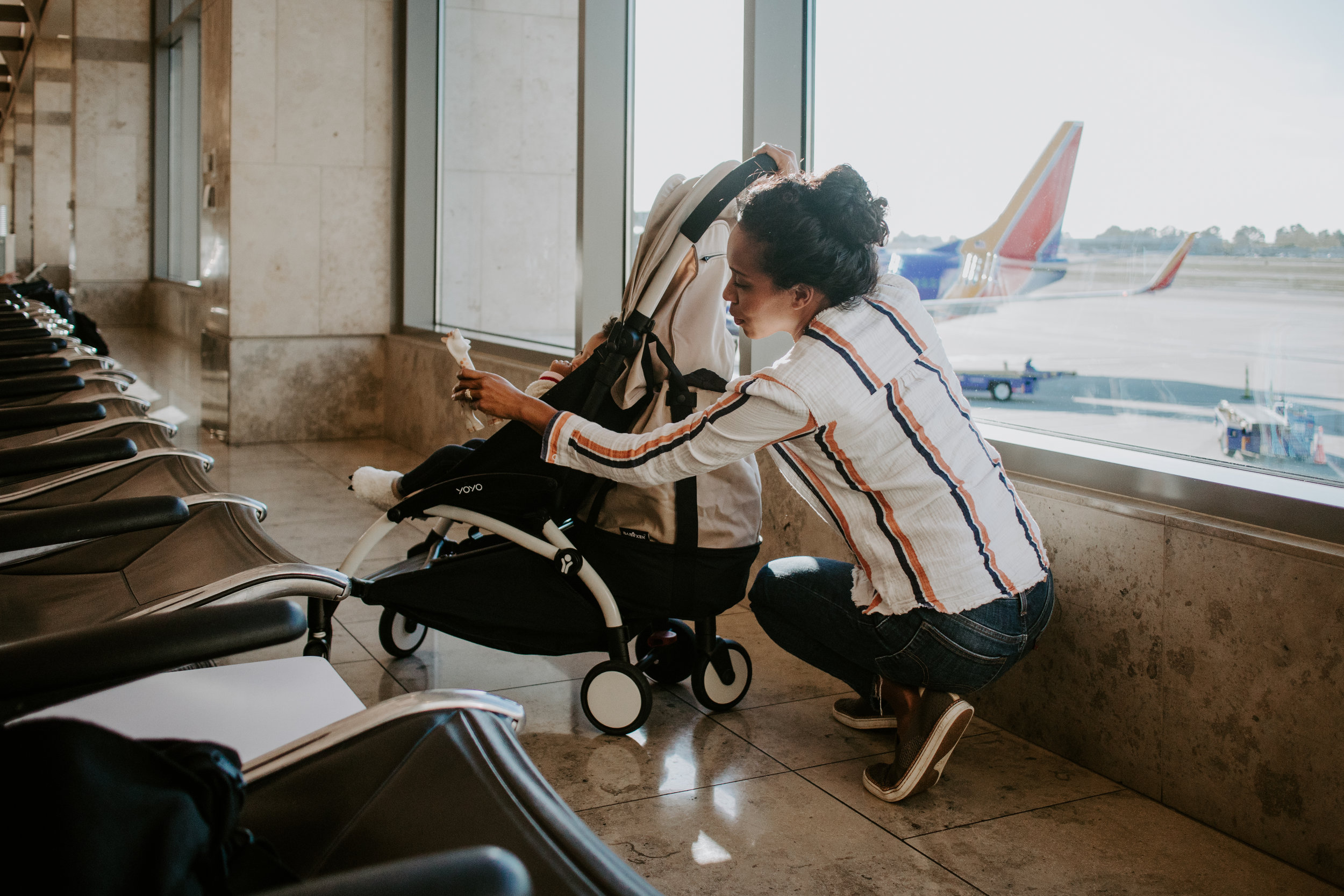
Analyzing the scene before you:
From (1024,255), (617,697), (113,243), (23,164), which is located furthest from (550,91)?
(23,164)

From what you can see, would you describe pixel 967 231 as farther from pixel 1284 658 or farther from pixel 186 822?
pixel 186 822

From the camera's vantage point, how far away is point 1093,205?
2.54 metres

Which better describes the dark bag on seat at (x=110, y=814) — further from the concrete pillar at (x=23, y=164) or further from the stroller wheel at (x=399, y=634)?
the concrete pillar at (x=23, y=164)

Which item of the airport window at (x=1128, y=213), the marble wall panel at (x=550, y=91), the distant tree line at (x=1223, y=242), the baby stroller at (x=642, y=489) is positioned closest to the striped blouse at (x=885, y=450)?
the baby stroller at (x=642, y=489)

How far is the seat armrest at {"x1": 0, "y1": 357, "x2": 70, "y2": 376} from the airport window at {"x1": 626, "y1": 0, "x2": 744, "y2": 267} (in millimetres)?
2059

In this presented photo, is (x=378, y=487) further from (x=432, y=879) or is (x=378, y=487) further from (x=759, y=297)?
(x=432, y=879)

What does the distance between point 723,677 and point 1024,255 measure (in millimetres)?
1332

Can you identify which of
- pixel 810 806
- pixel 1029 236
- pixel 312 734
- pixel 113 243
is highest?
pixel 113 243

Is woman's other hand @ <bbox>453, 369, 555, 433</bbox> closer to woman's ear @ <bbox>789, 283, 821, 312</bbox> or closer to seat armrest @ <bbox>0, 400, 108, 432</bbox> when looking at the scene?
woman's ear @ <bbox>789, 283, 821, 312</bbox>

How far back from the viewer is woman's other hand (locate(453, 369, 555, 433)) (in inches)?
90.1

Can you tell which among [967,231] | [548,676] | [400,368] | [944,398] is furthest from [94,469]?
[400,368]

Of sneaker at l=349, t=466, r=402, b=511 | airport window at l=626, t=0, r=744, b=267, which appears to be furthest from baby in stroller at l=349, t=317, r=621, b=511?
airport window at l=626, t=0, r=744, b=267

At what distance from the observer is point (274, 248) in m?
6.45

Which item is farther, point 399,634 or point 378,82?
point 378,82
